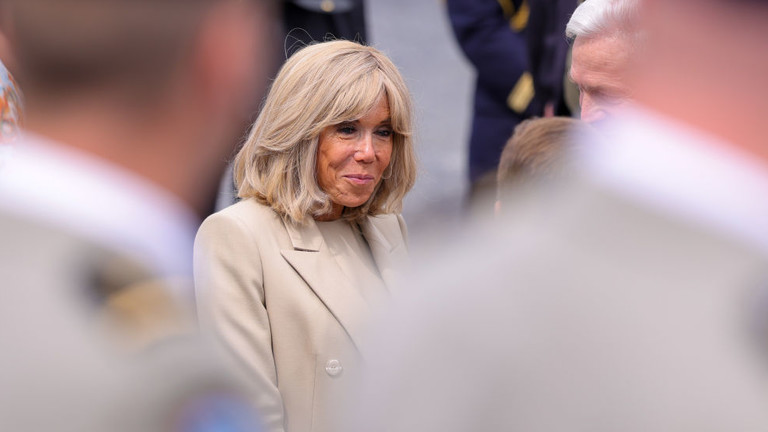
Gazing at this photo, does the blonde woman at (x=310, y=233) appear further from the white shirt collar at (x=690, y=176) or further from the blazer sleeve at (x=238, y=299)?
the white shirt collar at (x=690, y=176)

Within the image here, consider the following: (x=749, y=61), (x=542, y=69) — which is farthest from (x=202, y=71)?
(x=542, y=69)

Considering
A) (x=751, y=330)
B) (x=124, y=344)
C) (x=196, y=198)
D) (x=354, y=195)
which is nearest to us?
(x=751, y=330)

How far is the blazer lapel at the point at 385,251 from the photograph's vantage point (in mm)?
2359

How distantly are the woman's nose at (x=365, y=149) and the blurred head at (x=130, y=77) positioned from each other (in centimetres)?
123

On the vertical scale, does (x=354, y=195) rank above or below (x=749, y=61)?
below

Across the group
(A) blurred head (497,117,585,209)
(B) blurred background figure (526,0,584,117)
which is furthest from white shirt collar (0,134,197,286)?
(B) blurred background figure (526,0,584,117)

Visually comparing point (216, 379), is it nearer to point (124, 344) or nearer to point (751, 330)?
point (124, 344)

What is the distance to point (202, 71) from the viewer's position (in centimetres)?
103

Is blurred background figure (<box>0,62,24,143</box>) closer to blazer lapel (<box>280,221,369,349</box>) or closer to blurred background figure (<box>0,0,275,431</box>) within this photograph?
blurred background figure (<box>0,0,275,431</box>)

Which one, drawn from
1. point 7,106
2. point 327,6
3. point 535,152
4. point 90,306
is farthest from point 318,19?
point 90,306

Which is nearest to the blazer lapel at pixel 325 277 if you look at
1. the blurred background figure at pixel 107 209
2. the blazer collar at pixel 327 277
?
the blazer collar at pixel 327 277

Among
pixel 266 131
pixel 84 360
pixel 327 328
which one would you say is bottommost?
pixel 327 328

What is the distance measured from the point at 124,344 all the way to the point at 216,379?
13 centimetres

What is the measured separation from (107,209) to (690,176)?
519 mm
